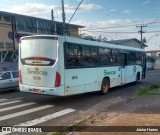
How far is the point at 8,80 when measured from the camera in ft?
59.3

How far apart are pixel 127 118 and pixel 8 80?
11.3m

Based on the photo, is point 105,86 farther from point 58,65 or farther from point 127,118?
point 127,118

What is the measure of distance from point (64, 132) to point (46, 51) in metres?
5.36

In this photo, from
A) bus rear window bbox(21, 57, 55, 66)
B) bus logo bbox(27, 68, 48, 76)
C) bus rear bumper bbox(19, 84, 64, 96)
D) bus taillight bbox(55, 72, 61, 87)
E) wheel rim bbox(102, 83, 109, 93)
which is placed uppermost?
bus rear window bbox(21, 57, 55, 66)

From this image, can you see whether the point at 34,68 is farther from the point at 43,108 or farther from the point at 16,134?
the point at 16,134

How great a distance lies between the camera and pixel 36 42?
40.2ft

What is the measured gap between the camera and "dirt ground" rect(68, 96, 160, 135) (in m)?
7.14

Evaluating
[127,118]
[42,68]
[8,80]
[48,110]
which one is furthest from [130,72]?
[127,118]

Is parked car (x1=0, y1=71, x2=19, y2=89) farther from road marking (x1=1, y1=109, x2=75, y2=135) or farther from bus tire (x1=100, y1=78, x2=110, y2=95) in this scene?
road marking (x1=1, y1=109, x2=75, y2=135)

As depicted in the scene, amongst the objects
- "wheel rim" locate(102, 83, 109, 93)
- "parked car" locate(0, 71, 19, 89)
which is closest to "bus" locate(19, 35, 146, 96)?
"wheel rim" locate(102, 83, 109, 93)

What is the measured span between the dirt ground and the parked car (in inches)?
353

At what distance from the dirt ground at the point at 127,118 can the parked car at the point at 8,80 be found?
8.97 m

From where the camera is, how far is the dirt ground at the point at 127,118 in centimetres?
714

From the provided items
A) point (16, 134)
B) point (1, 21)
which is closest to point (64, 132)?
point (16, 134)
